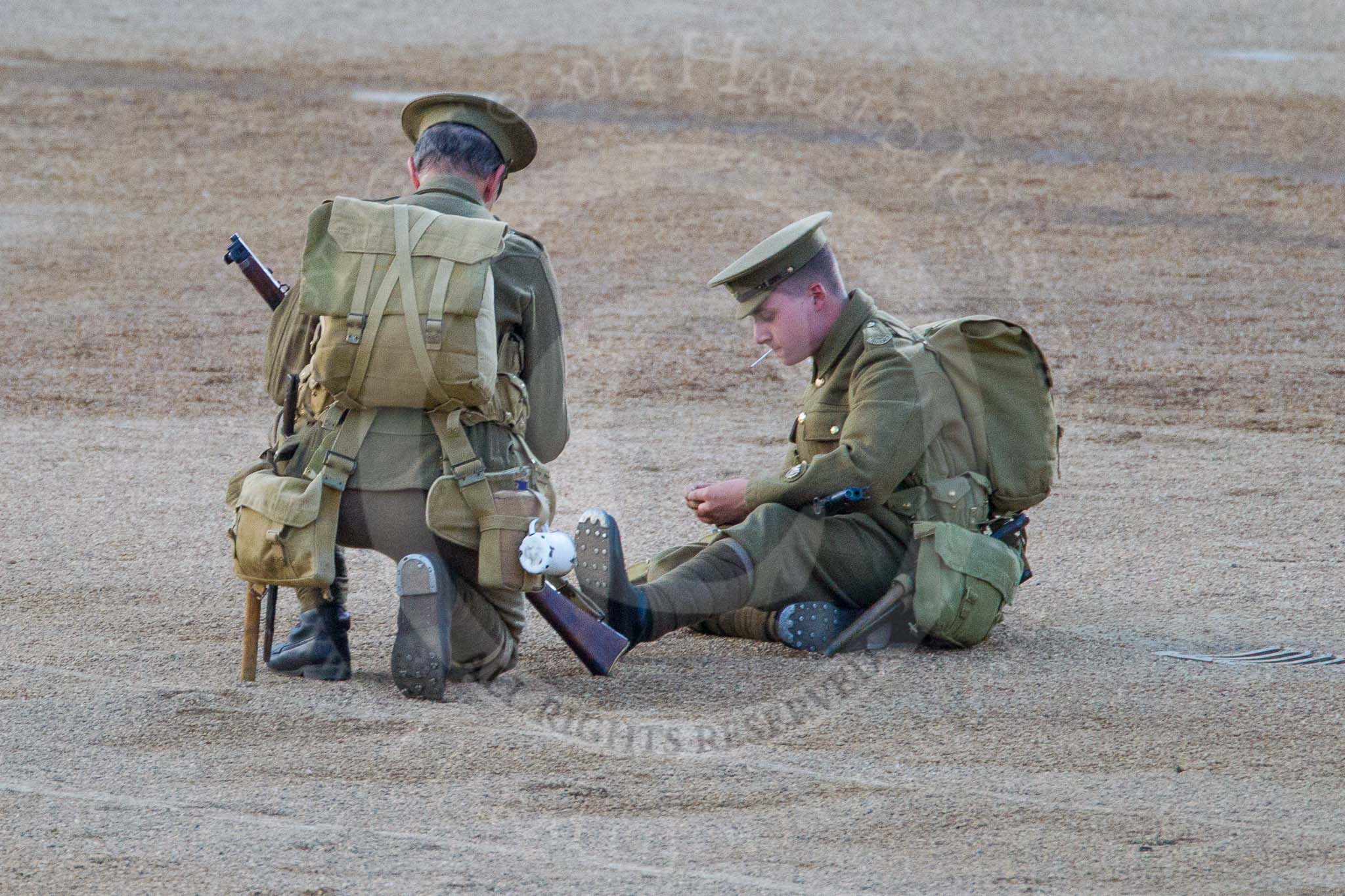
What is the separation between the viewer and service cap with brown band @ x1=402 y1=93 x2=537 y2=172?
4.22m

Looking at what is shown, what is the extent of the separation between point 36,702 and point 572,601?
1.29m

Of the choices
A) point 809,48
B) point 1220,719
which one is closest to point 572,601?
point 1220,719

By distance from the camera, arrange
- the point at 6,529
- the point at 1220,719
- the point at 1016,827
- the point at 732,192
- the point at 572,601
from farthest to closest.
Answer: the point at 732,192 < the point at 6,529 < the point at 572,601 < the point at 1220,719 < the point at 1016,827

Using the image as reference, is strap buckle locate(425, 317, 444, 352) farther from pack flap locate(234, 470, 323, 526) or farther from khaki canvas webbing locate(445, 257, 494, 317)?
pack flap locate(234, 470, 323, 526)

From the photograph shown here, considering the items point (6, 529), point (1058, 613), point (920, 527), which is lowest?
point (6, 529)

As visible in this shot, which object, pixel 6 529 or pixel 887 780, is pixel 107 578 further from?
pixel 887 780

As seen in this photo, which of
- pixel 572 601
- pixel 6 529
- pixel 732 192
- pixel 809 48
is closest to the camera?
pixel 572 601

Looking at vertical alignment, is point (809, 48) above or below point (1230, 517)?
above

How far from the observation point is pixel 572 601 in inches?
171

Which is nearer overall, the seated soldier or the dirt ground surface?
the dirt ground surface

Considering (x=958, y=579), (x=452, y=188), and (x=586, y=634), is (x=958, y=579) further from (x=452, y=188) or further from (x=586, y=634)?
(x=452, y=188)

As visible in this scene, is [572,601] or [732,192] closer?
[572,601]

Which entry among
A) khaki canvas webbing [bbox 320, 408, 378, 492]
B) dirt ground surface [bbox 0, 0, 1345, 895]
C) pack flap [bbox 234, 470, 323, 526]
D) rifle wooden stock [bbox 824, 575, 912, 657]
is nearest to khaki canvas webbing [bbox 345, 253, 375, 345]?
khaki canvas webbing [bbox 320, 408, 378, 492]

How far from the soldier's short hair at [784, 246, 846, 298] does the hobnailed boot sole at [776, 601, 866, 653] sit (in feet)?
2.69
